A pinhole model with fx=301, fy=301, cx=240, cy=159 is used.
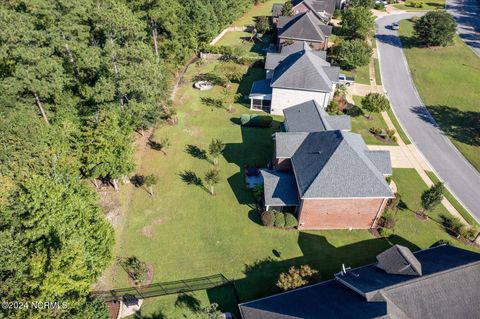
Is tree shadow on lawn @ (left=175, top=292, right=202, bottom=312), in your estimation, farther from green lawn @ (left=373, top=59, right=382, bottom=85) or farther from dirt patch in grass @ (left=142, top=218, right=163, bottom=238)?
green lawn @ (left=373, top=59, right=382, bottom=85)

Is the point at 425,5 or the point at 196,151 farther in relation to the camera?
the point at 425,5

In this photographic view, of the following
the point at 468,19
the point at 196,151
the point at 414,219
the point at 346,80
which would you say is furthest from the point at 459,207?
the point at 468,19

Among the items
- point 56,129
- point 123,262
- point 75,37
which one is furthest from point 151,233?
point 75,37

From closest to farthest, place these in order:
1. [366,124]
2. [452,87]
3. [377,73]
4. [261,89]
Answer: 1. [366,124]
2. [261,89]
3. [452,87]
4. [377,73]

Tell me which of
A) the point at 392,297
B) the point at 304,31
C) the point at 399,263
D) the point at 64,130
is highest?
the point at 304,31

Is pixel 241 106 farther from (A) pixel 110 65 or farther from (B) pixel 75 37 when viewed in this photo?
(B) pixel 75 37

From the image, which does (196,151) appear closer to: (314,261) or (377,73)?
(314,261)

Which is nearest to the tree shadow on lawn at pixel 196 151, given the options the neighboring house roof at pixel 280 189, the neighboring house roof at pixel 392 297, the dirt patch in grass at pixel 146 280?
the neighboring house roof at pixel 280 189

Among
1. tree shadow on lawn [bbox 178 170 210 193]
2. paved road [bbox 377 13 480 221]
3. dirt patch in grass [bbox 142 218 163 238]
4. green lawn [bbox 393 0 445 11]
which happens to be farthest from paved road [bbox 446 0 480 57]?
dirt patch in grass [bbox 142 218 163 238]
